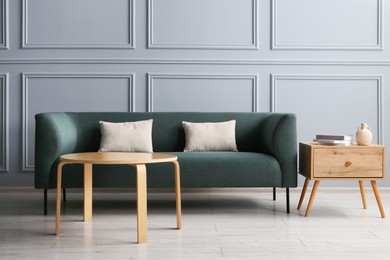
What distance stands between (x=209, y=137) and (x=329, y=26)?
1456mm

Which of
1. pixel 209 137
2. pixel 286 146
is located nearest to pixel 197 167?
pixel 209 137

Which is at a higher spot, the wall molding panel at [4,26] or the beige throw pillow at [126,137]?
the wall molding panel at [4,26]

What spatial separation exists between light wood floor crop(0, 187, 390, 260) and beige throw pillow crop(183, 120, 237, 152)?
40 centimetres

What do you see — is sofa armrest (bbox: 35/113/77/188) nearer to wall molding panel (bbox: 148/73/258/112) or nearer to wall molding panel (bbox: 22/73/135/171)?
wall molding panel (bbox: 22/73/135/171)

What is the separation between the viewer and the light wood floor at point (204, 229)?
245 cm

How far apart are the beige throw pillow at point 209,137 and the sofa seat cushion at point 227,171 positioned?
1.13ft

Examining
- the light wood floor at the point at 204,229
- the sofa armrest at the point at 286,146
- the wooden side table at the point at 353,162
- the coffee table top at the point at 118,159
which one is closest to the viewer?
the light wood floor at the point at 204,229

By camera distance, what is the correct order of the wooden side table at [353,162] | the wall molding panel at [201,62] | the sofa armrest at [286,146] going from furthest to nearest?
the wall molding panel at [201,62], the sofa armrest at [286,146], the wooden side table at [353,162]

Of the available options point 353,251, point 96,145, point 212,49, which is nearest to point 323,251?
point 353,251

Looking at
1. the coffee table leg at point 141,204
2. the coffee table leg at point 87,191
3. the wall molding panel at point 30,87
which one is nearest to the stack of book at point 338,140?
the coffee table leg at point 141,204

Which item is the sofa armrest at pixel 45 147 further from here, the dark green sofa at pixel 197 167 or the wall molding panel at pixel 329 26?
the wall molding panel at pixel 329 26

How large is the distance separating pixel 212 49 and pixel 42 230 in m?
2.13

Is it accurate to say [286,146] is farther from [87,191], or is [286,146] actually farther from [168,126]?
[87,191]

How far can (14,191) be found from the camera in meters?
4.40
